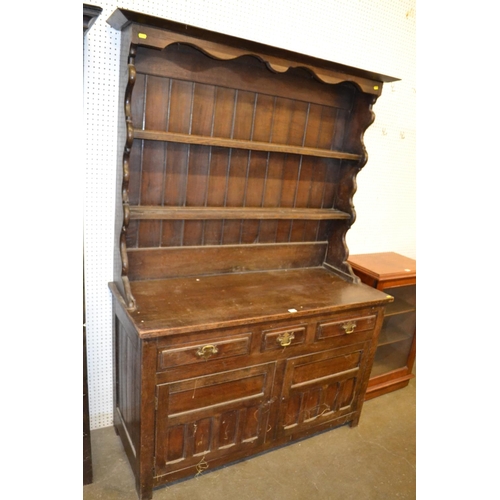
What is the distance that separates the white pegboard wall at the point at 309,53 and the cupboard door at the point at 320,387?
3.21 feet

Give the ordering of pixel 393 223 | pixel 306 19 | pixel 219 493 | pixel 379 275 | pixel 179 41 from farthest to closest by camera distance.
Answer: pixel 393 223 → pixel 379 275 → pixel 306 19 → pixel 219 493 → pixel 179 41

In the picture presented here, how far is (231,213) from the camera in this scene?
6.70ft

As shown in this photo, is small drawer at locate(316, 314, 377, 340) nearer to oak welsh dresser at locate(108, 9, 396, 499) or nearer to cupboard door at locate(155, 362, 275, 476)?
oak welsh dresser at locate(108, 9, 396, 499)

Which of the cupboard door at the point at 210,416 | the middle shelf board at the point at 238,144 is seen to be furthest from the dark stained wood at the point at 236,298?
the middle shelf board at the point at 238,144

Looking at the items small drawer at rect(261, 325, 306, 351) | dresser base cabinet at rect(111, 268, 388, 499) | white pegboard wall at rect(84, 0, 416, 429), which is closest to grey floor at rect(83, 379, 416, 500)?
dresser base cabinet at rect(111, 268, 388, 499)

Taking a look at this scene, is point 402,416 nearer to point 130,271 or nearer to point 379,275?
point 379,275

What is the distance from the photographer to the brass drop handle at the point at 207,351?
1.71 m

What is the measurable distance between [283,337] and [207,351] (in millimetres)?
418

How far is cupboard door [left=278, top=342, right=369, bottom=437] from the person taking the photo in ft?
6.81

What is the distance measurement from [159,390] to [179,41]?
154 centimetres

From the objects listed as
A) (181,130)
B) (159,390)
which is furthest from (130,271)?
(181,130)

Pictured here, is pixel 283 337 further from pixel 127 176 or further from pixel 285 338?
pixel 127 176

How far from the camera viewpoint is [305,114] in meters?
2.26

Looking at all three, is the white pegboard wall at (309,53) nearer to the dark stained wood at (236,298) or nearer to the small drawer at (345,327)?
the dark stained wood at (236,298)
